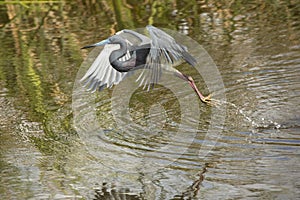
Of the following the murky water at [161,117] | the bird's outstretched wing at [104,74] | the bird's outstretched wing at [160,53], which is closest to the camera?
the murky water at [161,117]

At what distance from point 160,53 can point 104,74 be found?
649mm

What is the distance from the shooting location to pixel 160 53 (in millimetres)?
5227

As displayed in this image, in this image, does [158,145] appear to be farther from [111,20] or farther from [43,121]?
[111,20]

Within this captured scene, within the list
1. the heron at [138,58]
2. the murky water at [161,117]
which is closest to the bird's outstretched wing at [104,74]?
the heron at [138,58]

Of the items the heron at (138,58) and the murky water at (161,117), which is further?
the heron at (138,58)

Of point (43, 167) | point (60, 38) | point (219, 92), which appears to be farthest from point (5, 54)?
point (43, 167)

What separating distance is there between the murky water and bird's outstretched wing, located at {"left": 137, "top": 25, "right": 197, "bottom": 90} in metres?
0.35

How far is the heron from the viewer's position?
5.14m

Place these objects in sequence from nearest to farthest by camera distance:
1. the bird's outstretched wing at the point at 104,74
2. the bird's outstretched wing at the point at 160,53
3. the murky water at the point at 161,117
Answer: the murky water at the point at 161,117 < the bird's outstretched wing at the point at 160,53 < the bird's outstretched wing at the point at 104,74

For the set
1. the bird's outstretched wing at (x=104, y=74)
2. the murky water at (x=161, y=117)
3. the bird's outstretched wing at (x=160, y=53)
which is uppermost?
the bird's outstretched wing at (x=160, y=53)

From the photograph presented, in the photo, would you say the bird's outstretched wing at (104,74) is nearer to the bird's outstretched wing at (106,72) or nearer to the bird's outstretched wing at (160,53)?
the bird's outstretched wing at (106,72)

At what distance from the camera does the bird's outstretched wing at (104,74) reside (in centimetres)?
561

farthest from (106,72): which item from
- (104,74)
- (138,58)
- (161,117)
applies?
(161,117)

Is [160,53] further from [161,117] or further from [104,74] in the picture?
[104,74]
